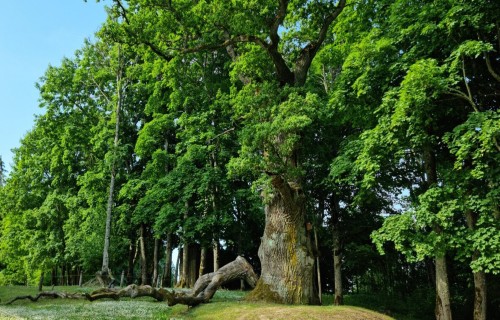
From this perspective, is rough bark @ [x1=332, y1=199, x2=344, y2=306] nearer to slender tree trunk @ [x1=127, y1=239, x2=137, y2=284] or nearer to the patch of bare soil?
the patch of bare soil

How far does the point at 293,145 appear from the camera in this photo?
13.8 metres

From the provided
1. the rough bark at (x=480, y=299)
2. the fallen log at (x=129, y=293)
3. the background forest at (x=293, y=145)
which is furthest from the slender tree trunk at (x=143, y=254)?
the rough bark at (x=480, y=299)

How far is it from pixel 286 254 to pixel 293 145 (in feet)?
13.4

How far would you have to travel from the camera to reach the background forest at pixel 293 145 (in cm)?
1297

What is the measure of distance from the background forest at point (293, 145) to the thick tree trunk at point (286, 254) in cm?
68

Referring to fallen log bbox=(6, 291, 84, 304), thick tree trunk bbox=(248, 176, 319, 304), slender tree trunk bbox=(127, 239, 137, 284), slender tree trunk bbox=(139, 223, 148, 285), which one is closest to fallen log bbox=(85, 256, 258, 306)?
fallen log bbox=(6, 291, 84, 304)

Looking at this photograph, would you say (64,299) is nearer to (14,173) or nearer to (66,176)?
(66,176)

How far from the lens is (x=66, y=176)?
34.1 metres

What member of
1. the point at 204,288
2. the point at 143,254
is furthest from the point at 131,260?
the point at 204,288

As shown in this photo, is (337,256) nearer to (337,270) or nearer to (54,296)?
(337,270)

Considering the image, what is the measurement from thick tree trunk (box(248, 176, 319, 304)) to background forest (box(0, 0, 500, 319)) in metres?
0.68

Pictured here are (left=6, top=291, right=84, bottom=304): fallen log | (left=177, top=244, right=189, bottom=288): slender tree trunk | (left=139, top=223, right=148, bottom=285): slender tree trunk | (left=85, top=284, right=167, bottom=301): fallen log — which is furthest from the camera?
(left=139, top=223, right=148, bottom=285): slender tree trunk

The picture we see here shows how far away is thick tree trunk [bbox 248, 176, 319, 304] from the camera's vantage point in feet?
46.6

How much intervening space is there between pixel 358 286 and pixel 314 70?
1702cm
